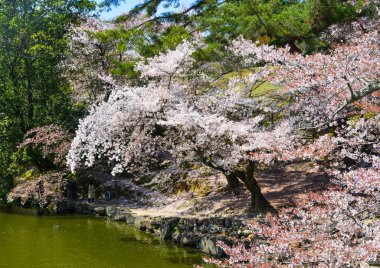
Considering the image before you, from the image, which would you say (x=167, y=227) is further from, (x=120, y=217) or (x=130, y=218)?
(x=120, y=217)

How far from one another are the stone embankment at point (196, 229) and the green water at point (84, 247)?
288mm

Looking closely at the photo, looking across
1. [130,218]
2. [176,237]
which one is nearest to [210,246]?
[176,237]

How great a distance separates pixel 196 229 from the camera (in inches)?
426

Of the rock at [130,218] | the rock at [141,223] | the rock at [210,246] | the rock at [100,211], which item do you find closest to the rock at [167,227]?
the rock at [141,223]

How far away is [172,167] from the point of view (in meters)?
15.8

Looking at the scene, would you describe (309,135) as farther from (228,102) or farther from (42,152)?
(42,152)

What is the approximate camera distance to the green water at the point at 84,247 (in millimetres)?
9141

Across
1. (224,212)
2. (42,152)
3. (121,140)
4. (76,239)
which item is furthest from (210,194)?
(42,152)

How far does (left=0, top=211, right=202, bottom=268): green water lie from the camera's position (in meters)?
9.14

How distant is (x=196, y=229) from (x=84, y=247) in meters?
3.00

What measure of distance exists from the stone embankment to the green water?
0.29 meters

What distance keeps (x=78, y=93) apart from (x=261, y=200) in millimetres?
12635

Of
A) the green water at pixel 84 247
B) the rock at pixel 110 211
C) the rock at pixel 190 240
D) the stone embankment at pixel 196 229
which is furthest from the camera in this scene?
the rock at pixel 110 211

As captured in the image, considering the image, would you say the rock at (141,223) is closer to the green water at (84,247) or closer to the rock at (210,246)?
the green water at (84,247)
